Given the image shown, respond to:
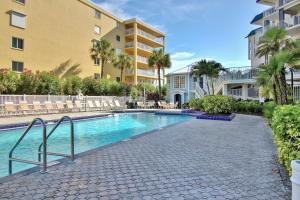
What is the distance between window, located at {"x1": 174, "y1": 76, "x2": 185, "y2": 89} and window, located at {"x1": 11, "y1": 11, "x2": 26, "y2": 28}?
2086 centimetres

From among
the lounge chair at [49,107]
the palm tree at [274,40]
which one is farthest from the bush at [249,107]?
the lounge chair at [49,107]

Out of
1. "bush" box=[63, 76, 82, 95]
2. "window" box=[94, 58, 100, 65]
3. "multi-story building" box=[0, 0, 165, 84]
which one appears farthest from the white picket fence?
"window" box=[94, 58, 100, 65]

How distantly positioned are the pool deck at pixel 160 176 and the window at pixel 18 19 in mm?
22341

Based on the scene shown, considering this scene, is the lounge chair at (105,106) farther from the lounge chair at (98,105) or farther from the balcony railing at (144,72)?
the balcony railing at (144,72)

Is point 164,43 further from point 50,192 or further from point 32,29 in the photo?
point 50,192

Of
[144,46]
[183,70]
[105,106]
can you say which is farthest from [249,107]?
[144,46]

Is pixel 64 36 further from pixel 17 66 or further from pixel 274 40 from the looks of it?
pixel 274 40

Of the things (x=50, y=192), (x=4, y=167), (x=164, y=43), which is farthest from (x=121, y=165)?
(x=164, y=43)

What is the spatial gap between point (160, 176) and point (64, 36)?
93.6 feet

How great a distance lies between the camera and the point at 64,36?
2931 cm

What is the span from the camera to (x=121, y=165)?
5.29m

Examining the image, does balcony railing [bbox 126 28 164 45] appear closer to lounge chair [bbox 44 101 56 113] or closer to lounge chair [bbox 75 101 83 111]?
lounge chair [bbox 75 101 83 111]

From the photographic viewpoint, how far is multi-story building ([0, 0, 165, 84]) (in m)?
23.6

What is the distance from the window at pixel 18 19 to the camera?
920 inches
